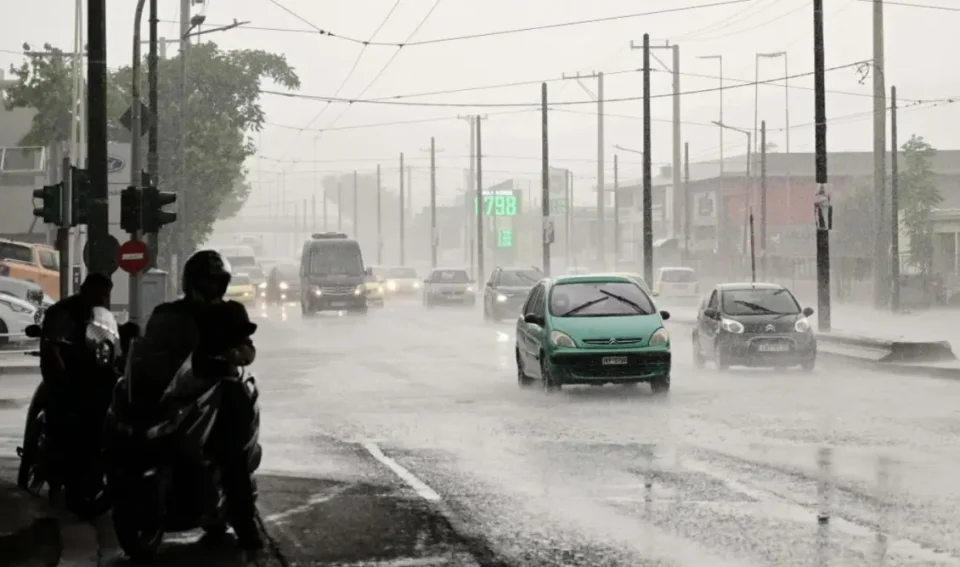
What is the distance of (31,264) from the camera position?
4497 centimetres

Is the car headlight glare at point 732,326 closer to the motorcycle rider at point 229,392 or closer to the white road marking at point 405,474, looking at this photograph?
the white road marking at point 405,474

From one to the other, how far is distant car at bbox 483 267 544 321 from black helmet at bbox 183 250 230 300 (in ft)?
127

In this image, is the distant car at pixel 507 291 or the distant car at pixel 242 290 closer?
the distant car at pixel 507 291

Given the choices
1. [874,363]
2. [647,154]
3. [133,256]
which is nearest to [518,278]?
[647,154]

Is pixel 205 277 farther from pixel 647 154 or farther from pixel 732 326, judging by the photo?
pixel 647 154

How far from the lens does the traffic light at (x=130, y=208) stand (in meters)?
20.3

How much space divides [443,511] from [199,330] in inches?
101

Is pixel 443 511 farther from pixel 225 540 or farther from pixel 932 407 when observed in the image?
pixel 932 407

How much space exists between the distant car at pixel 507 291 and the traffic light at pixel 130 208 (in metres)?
28.0

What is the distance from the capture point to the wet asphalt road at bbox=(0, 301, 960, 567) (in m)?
9.28

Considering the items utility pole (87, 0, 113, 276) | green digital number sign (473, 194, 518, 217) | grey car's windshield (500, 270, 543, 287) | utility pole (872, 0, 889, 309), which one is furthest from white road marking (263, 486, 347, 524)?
green digital number sign (473, 194, 518, 217)

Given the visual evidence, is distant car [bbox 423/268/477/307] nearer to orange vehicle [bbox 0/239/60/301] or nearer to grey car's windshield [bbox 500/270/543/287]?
grey car's windshield [bbox 500/270/543/287]

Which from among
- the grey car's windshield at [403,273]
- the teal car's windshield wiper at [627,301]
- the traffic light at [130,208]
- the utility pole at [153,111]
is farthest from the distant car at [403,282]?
the traffic light at [130,208]

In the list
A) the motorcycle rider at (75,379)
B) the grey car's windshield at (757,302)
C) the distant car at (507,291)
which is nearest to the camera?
the motorcycle rider at (75,379)
